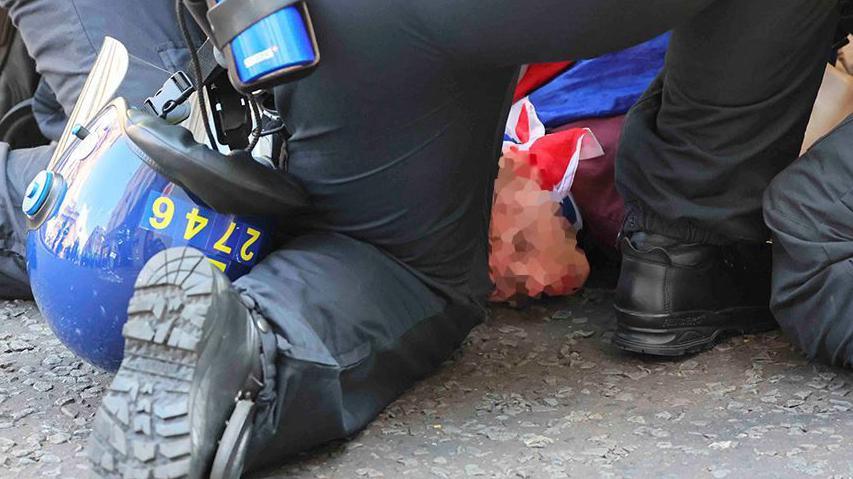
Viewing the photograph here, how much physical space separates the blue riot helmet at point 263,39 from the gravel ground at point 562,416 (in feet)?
1.42

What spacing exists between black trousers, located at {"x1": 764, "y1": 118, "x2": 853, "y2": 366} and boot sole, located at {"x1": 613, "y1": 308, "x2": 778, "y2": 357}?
0.39 feet

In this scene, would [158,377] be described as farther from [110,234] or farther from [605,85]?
[605,85]

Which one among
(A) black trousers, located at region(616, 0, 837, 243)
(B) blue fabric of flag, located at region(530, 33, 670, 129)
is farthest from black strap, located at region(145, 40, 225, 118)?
(B) blue fabric of flag, located at region(530, 33, 670, 129)

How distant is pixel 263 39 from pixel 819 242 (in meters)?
0.72

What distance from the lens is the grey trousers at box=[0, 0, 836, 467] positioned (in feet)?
3.50

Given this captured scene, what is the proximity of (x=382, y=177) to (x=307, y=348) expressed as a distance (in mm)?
233

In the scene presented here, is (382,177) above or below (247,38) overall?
below

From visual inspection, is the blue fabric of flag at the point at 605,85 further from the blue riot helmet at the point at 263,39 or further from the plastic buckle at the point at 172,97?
the blue riot helmet at the point at 263,39

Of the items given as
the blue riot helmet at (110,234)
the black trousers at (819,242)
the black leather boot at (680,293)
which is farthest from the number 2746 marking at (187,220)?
the black trousers at (819,242)

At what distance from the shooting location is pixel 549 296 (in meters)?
1.70

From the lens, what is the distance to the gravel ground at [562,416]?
3.74 ft

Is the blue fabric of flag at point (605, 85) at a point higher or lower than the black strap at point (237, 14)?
lower

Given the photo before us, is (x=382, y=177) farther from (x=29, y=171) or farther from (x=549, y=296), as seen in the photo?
(x=29, y=171)

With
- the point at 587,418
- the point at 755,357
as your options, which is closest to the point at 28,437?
the point at 587,418
